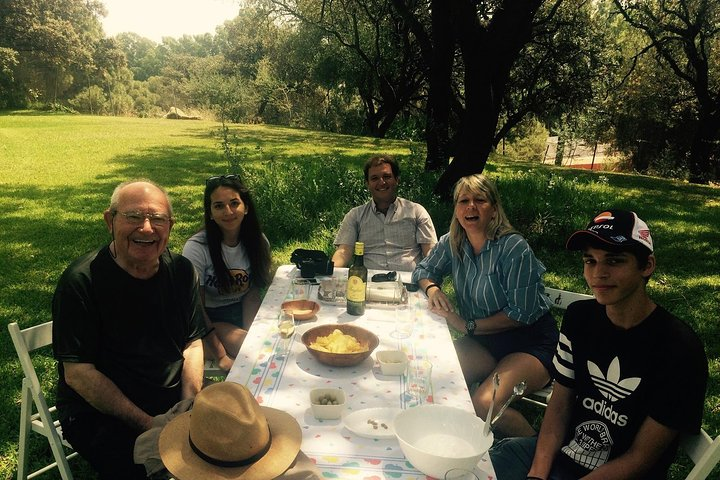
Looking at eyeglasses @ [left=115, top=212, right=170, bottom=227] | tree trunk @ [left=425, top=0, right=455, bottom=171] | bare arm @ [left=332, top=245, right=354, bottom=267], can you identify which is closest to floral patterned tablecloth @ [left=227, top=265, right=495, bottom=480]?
eyeglasses @ [left=115, top=212, right=170, bottom=227]

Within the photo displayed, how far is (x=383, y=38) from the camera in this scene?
770 inches

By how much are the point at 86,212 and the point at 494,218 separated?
28.3 feet

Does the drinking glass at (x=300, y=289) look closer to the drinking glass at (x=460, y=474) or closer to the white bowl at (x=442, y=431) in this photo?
the white bowl at (x=442, y=431)

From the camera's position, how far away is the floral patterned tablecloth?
1.81 m

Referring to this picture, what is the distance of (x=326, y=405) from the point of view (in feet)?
6.61

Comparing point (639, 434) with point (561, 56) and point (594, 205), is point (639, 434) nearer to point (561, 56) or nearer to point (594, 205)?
point (594, 205)

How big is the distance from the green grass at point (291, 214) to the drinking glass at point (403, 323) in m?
1.69

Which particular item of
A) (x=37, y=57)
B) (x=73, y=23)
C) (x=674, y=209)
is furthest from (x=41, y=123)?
(x=674, y=209)

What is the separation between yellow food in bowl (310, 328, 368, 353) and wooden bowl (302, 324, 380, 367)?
3 cm

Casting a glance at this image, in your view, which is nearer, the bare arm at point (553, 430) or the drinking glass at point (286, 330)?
the bare arm at point (553, 430)

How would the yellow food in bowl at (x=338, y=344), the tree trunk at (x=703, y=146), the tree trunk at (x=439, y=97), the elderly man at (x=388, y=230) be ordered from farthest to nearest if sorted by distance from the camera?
the tree trunk at (x=703, y=146) → the tree trunk at (x=439, y=97) → the elderly man at (x=388, y=230) → the yellow food in bowl at (x=338, y=344)

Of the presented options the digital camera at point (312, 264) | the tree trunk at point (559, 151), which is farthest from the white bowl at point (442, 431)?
the tree trunk at point (559, 151)

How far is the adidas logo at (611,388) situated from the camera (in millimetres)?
2131

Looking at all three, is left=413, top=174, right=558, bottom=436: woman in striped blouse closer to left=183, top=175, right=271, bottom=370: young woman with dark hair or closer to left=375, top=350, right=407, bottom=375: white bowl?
left=375, top=350, right=407, bottom=375: white bowl
